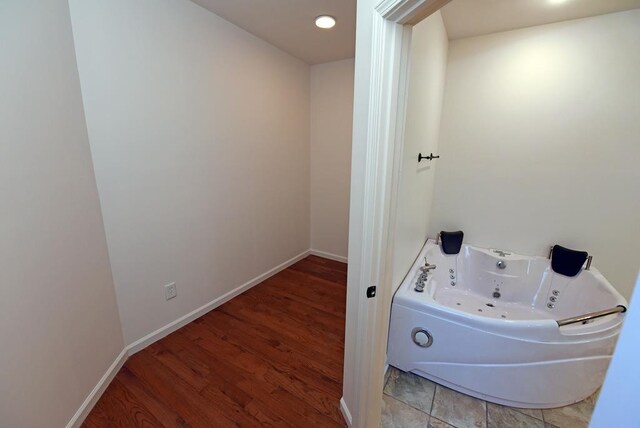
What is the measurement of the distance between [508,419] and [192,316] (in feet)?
7.49

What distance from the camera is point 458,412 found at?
1522 mm

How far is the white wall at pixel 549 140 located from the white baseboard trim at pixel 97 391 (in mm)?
2994

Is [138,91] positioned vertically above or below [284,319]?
above

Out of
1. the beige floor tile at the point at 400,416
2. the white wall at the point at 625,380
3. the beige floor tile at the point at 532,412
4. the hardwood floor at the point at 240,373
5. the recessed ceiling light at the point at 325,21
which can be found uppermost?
the recessed ceiling light at the point at 325,21

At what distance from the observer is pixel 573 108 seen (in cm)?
207

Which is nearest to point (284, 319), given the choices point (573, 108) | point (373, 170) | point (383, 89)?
point (373, 170)

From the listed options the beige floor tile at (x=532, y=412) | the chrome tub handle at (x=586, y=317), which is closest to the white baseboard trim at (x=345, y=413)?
the beige floor tile at (x=532, y=412)

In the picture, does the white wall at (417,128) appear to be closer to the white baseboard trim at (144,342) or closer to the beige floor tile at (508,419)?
the beige floor tile at (508,419)

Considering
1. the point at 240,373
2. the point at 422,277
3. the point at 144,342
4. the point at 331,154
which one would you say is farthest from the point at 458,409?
the point at 331,154

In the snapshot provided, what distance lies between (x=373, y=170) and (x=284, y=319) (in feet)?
5.74

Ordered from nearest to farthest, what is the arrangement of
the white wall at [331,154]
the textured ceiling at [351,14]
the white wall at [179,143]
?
1. the white wall at [179,143]
2. the textured ceiling at [351,14]
3. the white wall at [331,154]

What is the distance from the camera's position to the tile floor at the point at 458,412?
4.77 ft

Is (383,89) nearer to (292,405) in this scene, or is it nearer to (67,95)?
(67,95)

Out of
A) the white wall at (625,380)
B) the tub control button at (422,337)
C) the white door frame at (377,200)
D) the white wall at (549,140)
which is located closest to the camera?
the white wall at (625,380)
